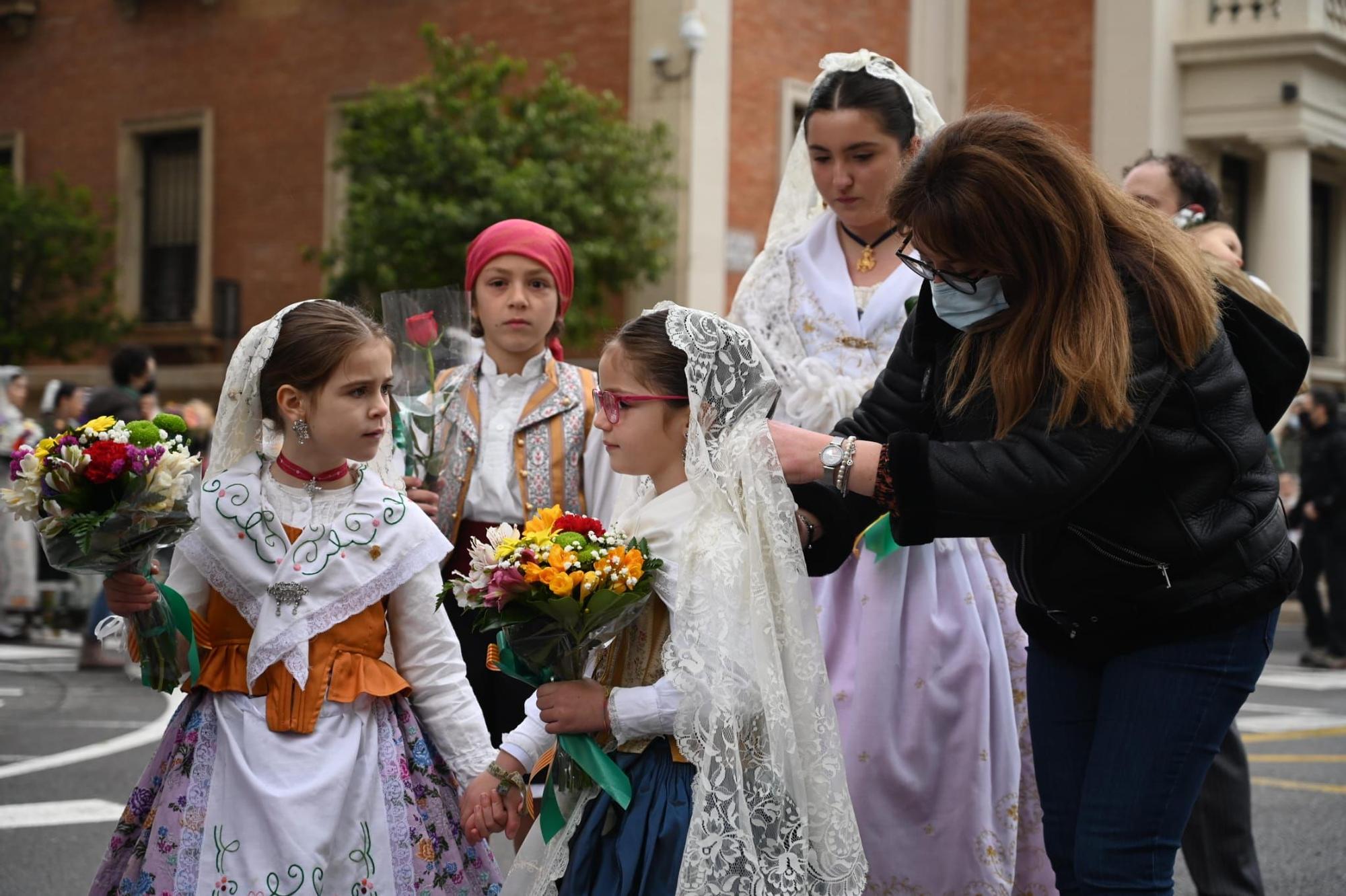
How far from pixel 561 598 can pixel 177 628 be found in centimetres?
98

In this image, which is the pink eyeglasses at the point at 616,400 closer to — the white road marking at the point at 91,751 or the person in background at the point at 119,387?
the white road marking at the point at 91,751

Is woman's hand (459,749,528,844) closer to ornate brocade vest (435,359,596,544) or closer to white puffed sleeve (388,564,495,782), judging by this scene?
white puffed sleeve (388,564,495,782)

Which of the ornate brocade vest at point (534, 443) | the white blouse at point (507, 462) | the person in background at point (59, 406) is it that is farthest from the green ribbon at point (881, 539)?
the person in background at point (59, 406)

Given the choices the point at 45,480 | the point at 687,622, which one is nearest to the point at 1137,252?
the point at 687,622

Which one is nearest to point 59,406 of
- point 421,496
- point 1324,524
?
point 421,496

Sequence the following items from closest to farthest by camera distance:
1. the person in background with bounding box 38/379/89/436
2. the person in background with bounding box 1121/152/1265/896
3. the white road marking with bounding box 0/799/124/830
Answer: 1. the person in background with bounding box 1121/152/1265/896
2. the white road marking with bounding box 0/799/124/830
3. the person in background with bounding box 38/379/89/436

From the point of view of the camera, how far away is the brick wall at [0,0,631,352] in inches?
827

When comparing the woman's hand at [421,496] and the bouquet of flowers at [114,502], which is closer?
the bouquet of flowers at [114,502]

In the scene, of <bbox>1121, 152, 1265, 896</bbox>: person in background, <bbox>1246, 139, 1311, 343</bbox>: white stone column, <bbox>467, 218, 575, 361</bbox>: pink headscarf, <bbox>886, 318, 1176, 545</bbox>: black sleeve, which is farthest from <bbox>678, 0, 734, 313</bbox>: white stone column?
<bbox>886, 318, 1176, 545</bbox>: black sleeve

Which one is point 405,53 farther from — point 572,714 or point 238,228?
point 572,714

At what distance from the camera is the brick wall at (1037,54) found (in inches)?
938

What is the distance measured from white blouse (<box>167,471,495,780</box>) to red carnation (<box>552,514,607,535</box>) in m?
0.63

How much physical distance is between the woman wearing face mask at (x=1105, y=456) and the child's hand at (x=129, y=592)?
1.39 meters

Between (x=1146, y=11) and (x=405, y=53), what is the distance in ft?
32.8
